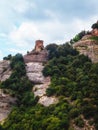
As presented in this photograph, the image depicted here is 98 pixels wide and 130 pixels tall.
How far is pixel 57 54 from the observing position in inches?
5034

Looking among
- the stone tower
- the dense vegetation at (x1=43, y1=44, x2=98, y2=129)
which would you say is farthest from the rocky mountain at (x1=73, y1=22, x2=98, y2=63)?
the stone tower

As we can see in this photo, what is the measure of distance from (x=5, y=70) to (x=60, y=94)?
33.2m

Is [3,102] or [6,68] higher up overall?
Answer: [6,68]

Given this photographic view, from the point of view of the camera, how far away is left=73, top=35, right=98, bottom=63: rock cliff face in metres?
126

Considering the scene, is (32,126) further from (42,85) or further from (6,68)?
(6,68)

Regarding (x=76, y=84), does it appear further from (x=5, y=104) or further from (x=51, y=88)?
(x=5, y=104)

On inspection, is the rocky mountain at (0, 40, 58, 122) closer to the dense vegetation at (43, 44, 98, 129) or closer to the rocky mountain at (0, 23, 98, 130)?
the rocky mountain at (0, 23, 98, 130)

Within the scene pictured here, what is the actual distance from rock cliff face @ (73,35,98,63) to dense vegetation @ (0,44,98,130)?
389 centimetres

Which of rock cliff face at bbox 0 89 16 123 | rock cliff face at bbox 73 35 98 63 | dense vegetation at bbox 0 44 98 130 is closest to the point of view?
dense vegetation at bbox 0 44 98 130

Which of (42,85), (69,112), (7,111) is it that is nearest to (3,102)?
(7,111)

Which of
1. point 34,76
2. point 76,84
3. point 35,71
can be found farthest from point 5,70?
point 76,84

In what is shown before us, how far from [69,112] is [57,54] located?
142ft

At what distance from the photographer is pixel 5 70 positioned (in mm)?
125188

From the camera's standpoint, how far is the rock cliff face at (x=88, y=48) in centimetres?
12566
